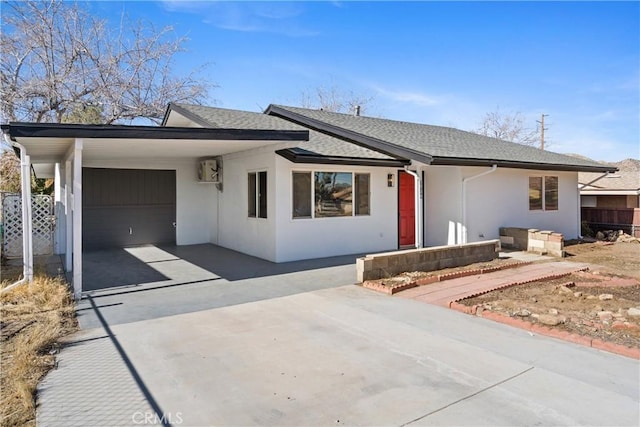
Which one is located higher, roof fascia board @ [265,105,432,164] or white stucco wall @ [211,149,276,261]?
roof fascia board @ [265,105,432,164]

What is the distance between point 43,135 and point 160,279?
11.1 feet

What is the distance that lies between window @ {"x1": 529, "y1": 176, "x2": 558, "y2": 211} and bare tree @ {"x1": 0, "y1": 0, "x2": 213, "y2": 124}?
18.6 meters

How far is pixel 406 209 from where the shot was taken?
12281 mm

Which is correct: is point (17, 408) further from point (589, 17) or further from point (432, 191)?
point (589, 17)

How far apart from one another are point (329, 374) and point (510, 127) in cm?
4075

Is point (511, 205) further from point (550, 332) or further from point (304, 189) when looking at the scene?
point (550, 332)

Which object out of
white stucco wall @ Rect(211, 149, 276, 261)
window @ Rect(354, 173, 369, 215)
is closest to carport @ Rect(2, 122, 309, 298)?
white stucco wall @ Rect(211, 149, 276, 261)

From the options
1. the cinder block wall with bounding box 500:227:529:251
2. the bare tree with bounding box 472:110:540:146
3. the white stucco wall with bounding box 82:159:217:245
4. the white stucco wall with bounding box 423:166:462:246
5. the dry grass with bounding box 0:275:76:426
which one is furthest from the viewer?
the bare tree with bounding box 472:110:540:146

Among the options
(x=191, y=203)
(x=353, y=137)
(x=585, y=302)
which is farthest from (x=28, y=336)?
(x=353, y=137)

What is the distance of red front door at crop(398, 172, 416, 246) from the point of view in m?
12.1

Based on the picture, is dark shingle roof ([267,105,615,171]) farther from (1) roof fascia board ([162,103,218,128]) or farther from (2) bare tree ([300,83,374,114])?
(2) bare tree ([300,83,374,114])

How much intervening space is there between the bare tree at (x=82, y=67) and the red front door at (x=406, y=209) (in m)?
16.6

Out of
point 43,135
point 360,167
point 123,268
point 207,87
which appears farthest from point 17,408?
point 207,87

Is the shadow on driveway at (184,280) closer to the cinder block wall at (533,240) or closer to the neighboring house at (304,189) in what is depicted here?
the neighboring house at (304,189)
